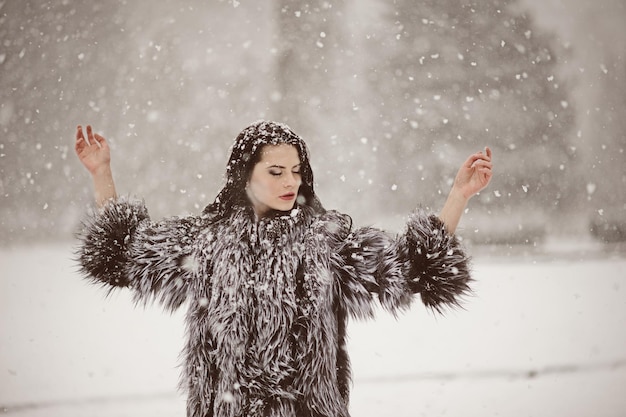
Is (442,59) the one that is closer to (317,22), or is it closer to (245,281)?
(317,22)

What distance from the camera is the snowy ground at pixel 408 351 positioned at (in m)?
1.58

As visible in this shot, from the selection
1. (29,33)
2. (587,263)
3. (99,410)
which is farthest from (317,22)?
(99,410)

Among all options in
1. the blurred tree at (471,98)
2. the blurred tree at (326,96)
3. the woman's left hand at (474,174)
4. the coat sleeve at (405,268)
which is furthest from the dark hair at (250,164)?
the blurred tree at (471,98)

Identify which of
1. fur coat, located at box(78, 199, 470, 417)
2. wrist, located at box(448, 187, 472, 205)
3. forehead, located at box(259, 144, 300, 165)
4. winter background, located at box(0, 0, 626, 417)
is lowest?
fur coat, located at box(78, 199, 470, 417)

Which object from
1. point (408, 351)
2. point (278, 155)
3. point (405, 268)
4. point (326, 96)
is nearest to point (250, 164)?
point (278, 155)

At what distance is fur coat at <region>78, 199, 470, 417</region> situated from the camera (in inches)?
32.4

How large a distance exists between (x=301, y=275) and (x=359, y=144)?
397cm

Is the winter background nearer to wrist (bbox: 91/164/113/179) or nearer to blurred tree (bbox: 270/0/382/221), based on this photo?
blurred tree (bbox: 270/0/382/221)

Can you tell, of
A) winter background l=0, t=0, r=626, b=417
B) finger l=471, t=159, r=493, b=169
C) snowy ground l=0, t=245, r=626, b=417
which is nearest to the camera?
finger l=471, t=159, r=493, b=169

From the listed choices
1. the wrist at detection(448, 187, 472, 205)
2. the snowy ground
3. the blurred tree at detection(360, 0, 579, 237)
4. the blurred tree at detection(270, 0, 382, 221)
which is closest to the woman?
the wrist at detection(448, 187, 472, 205)

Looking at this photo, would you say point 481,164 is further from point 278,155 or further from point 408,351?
point 408,351

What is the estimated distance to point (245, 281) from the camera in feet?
2.78

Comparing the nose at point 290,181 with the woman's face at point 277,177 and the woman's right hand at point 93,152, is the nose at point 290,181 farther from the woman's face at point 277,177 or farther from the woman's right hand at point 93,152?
the woman's right hand at point 93,152

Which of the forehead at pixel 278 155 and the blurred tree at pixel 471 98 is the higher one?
the blurred tree at pixel 471 98
